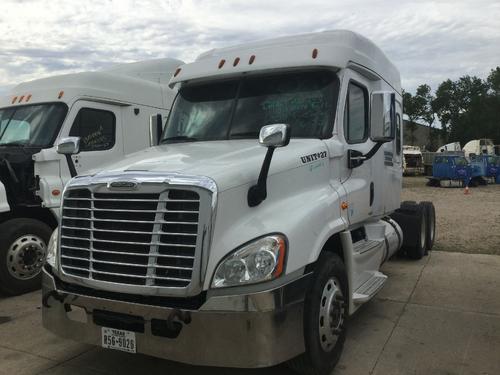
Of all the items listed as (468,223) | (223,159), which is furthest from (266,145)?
(468,223)

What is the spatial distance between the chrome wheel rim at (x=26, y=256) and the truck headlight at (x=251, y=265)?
14.0 ft

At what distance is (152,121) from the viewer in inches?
218

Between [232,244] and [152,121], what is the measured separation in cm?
262

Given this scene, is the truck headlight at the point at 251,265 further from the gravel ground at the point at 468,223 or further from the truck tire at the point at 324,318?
the gravel ground at the point at 468,223

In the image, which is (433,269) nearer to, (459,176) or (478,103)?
(459,176)

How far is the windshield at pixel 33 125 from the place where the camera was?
7.20 metres

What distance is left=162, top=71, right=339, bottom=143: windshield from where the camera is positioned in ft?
15.1

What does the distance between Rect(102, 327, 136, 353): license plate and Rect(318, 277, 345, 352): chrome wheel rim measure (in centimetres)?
134

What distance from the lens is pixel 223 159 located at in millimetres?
3822

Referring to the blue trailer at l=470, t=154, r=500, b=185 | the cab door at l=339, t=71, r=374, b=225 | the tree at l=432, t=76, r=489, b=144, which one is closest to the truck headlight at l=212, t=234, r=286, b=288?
the cab door at l=339, t=71, r=374, b=225

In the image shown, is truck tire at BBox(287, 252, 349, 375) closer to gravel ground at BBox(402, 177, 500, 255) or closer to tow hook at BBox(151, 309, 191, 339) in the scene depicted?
tow hook at BBox(151, 309, 191, 339)

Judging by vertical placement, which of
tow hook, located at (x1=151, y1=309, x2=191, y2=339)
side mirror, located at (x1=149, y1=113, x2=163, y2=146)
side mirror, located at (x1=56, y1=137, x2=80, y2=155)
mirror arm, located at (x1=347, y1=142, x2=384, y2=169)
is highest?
side mirror, located at (x1=149, y1=113, x2=163, y2=146)

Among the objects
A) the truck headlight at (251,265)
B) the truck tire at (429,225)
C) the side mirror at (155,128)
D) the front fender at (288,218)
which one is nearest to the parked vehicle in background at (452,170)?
the truck tire at (429,225)

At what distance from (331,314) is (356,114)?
2.06 m
